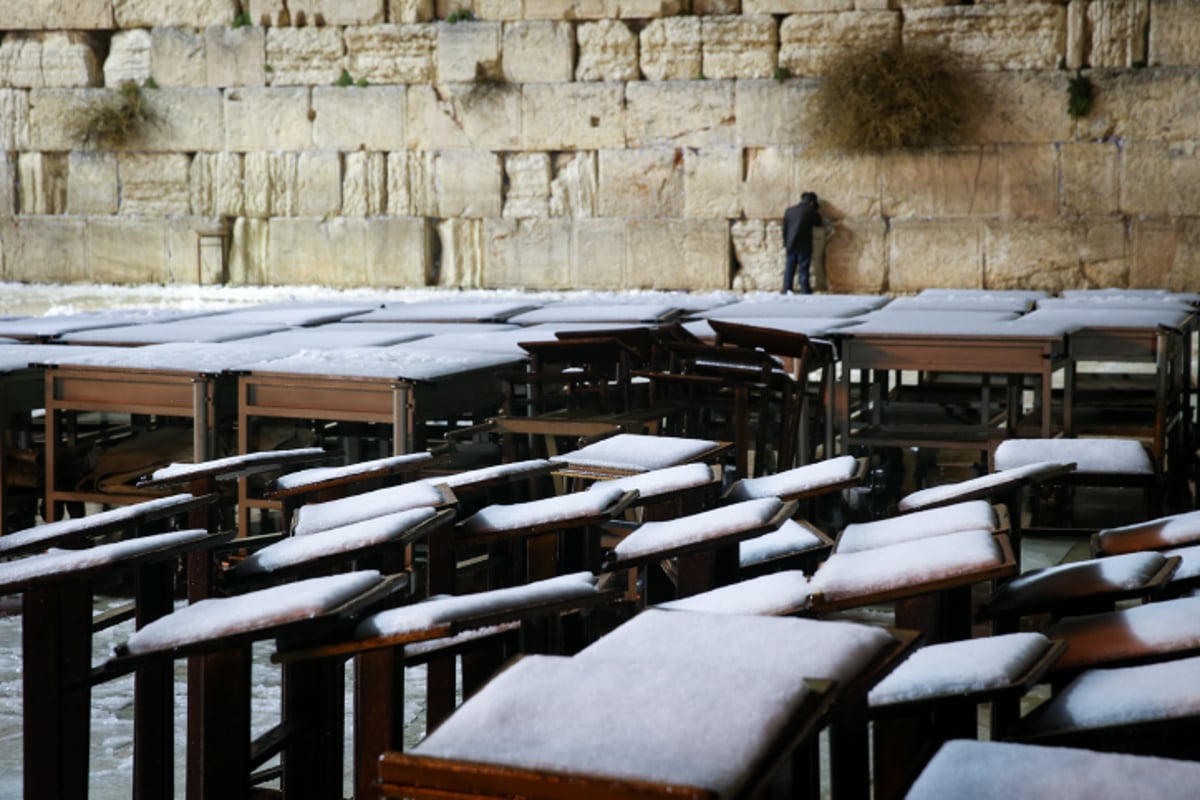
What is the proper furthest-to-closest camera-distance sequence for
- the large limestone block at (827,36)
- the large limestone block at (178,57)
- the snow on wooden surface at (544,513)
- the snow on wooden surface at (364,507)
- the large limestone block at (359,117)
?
the large limestone block at (178,57) → the large limestone block at (359,117) → the large limestone block at (827,36) → the snow on wooden surface at (364,507) → the snow on wooden surface at (544,513)

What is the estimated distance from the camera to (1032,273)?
1294 cm

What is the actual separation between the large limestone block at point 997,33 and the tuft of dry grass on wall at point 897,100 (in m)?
0.18

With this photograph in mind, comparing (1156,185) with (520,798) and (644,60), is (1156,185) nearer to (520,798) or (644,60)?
(644,60)

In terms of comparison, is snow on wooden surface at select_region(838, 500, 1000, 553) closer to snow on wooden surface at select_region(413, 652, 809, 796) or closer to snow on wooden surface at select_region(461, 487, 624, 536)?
snow on wooden surface at select_region(461, 487, 624, 536)

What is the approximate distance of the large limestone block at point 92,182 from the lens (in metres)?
14.9

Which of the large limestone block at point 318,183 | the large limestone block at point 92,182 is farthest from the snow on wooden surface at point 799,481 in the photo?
the large limestone block at point 92,182

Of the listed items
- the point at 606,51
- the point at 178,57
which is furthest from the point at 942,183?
the point at 178,57

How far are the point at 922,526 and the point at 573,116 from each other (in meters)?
11.6

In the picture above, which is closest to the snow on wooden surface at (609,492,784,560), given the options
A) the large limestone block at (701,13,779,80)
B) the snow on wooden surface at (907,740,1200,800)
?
the snow on wooden surface at (907,740,1200,800)

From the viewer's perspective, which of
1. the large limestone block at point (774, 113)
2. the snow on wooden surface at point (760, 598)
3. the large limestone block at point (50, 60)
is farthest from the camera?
the large limestone block at point (50, 60)

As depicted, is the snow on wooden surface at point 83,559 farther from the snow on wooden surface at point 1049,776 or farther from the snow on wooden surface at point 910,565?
the snow on wooden surface at point 1049,776

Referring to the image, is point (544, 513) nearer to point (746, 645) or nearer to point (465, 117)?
point (746, 645)

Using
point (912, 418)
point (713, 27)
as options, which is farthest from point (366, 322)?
point (713, 27)

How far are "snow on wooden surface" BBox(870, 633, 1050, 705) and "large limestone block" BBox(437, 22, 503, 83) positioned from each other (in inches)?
493
